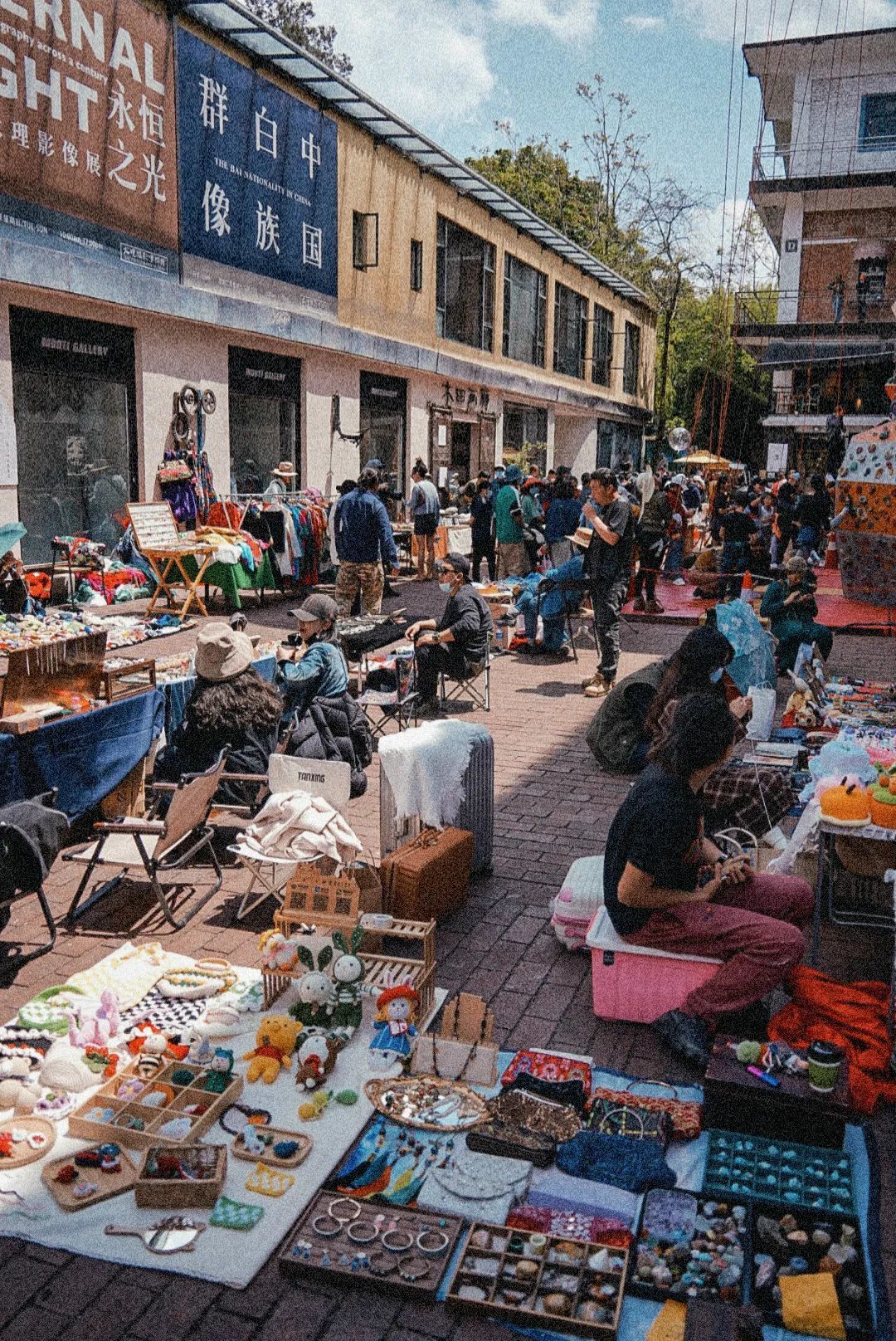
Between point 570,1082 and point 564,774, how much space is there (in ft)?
13.7

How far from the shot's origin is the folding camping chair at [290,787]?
222 inches

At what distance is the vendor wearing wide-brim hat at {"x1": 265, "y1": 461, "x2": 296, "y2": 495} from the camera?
16.8 metres

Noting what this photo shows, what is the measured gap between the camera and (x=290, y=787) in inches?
230

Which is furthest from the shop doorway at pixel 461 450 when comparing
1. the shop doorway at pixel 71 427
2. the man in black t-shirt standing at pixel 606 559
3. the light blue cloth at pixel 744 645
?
the light blue cloth at pixel 744 645

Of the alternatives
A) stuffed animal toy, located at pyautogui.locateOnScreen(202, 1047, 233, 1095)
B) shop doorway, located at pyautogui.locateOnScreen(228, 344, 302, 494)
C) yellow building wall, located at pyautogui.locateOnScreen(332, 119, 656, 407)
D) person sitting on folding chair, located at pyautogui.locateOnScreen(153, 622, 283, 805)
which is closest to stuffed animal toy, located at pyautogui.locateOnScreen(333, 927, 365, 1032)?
stuffed animal toy, located at pyautogui.locateOnScreen(202, 1047, 233, 1095)

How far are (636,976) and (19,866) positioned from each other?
272 cm

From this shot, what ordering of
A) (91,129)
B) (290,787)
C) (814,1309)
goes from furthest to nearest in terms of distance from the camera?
(91,129) → (290,787) → (814,1309)

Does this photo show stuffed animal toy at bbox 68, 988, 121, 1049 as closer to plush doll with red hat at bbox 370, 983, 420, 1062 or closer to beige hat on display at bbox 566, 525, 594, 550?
plush doll with red hat at bbox 370, 983, 420, 1062

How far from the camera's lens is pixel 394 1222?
337 centimetres

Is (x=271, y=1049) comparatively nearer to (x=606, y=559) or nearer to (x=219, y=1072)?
(x=219, y=1072)

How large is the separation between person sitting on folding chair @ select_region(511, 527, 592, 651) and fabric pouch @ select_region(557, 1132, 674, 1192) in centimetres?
776

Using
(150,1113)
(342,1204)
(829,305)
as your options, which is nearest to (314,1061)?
(150,1113)

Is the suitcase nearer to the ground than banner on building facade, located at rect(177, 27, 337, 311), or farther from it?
nearer to the ground

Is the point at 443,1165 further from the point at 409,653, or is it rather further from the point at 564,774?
the point at 409,653
